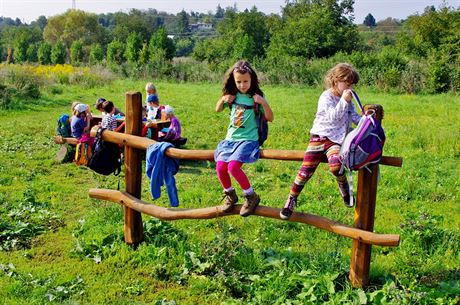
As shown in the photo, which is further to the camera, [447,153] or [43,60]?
[43,60]

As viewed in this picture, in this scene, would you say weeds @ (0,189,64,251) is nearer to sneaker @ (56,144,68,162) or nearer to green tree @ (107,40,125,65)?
sneaker @ (56,144,68,162)

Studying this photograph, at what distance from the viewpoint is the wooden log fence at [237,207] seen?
454 cm

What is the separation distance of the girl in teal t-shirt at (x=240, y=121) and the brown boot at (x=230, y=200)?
0.17 metres

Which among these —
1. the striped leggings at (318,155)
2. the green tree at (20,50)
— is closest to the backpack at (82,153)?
the striped leggings at (318,155)

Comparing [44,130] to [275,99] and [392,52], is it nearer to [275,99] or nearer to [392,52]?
[275,99]

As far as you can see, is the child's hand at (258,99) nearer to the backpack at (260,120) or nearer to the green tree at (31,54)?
the backpack at (260,120)

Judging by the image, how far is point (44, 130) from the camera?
13.9 metres

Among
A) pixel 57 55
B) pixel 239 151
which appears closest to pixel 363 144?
pixel 239 151

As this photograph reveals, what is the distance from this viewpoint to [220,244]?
5.61m

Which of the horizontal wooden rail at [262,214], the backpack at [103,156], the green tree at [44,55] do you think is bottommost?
the horizontal wooden rail at [262,214]

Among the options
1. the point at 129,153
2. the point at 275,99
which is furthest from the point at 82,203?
the point at 275,99

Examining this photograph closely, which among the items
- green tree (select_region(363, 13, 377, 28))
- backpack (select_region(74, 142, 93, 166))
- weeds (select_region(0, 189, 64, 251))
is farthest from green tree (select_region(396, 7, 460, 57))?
green tree (select_region(363, 13, 377, 28))

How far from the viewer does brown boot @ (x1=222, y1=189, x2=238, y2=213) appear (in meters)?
5.02

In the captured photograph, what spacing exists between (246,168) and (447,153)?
14.0 feet
